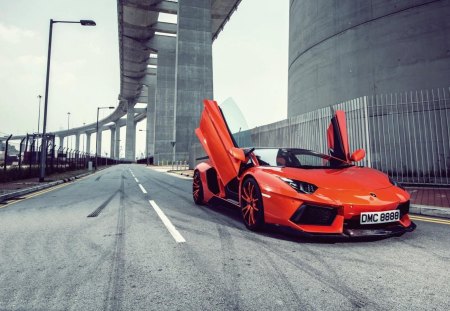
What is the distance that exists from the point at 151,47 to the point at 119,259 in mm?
49824

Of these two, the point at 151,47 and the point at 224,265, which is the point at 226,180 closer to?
the point at 224,265

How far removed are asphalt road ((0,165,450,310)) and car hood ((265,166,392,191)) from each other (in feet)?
2.12

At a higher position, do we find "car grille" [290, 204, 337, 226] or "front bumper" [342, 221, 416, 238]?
"car grille" [290, 204, 337, 226]

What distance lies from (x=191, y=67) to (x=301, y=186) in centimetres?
3382

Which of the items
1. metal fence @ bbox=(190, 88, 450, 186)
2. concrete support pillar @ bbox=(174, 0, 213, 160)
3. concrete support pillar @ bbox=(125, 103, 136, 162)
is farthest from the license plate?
concrete support pillar @ bbox=(125, 103, 136, 162)

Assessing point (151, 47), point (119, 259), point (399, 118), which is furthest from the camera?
point (151, 47)

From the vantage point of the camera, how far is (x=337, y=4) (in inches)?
573

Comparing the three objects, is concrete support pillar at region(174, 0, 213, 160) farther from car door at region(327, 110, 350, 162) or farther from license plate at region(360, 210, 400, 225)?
license plate at region(360, 210, 400, 225)

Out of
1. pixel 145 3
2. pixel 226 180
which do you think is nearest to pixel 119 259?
pixel 226 180

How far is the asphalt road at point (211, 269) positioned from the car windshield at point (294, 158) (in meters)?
1.07

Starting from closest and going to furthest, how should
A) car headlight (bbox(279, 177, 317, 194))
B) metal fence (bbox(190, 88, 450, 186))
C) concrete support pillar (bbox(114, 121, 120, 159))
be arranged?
1. car headlight (bbox(279, 177, 317, 194))
2. metal fence (bbox(190, 88, 450, 186))
3. concrete support pillar (bbox(114, 121, 120, 159))

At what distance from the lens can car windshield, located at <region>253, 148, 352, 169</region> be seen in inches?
171

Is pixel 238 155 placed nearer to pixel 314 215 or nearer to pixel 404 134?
pixel 314 215

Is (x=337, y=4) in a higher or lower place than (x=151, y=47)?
lower
